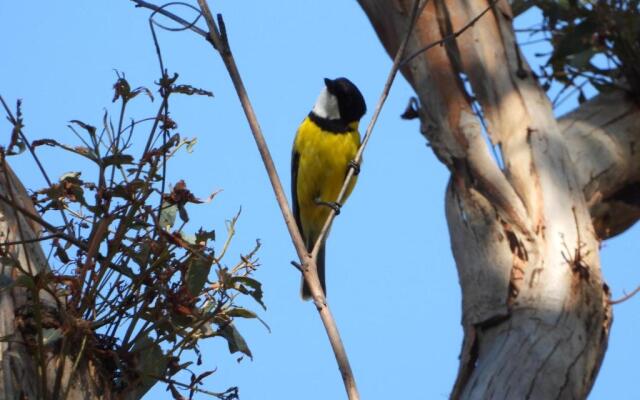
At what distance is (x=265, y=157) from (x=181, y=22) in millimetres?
377

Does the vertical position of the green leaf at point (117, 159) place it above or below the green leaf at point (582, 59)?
below

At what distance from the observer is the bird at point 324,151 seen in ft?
14.8

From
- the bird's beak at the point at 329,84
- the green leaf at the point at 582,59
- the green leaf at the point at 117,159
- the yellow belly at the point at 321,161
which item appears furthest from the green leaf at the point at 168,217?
the bird's beak at the point at 329,84

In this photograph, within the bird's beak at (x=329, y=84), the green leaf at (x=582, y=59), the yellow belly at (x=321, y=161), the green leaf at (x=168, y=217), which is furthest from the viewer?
the bird's beak at (x=329, y=84)

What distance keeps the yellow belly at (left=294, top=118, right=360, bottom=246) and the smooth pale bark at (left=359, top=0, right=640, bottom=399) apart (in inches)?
26.1

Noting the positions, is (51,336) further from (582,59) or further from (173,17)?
(582,59)

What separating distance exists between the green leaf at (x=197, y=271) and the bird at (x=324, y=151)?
7.99 ft

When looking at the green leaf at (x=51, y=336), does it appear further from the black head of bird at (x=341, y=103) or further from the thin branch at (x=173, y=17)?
the black head of bird at (x=341, y=103)

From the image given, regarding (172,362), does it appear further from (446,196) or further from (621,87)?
(621,87)

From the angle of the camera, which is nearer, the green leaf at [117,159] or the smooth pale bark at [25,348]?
the smooth pale bark at [25,348]

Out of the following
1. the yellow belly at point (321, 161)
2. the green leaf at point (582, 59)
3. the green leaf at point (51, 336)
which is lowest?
the green leaf at point (51, 336)

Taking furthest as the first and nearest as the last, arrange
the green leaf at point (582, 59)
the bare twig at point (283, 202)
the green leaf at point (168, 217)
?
the green leaf at point (582, 59) → the green leaf at point (168, 217) → the bare twig at point (283, 202)

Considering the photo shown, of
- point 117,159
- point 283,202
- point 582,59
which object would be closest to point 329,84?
point 582,59

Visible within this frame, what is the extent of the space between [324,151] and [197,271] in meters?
2.66
